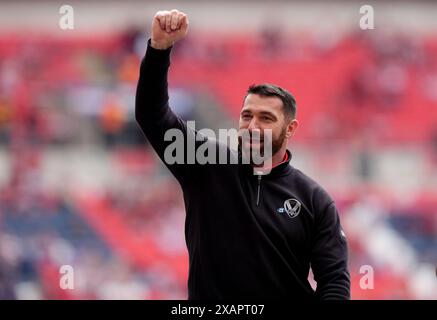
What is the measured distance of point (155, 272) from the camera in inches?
527

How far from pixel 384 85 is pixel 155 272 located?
7.04 meters

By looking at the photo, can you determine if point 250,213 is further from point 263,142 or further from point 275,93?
point 275,93

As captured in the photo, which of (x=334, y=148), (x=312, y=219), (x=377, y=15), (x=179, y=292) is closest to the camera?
(x=312, y=219)

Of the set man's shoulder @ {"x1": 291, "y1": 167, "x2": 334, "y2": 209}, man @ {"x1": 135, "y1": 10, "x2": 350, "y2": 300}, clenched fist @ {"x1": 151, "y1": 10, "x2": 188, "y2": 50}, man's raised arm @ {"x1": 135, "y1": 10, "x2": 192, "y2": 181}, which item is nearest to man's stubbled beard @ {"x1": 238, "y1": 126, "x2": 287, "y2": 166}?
man @ {"x1": 135, "y1": 10, "x2": 350, "y2": 300}

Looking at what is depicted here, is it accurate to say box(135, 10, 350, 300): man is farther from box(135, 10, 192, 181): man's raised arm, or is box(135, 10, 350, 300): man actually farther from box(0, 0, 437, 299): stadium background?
box(0, 0, 437, 299): stadium background

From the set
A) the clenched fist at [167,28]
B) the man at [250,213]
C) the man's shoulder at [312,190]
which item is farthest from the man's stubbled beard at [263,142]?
the clenched fist at [167,28]

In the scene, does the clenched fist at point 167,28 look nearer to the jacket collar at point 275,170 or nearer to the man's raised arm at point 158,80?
the man's raised arm at point 158,80

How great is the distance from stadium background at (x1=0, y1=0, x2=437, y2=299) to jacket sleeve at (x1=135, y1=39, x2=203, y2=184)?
321 inches

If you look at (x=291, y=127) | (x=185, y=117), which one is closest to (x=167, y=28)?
(x=291, y=127)

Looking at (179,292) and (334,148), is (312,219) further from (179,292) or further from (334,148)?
(334,148)

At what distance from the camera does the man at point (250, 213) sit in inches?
126

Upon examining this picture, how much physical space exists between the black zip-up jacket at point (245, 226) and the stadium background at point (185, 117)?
26.6 feet

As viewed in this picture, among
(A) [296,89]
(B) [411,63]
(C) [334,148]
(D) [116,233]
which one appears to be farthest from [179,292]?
(B) [411,63]

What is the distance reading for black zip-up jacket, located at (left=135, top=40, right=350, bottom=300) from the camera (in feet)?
10.6
